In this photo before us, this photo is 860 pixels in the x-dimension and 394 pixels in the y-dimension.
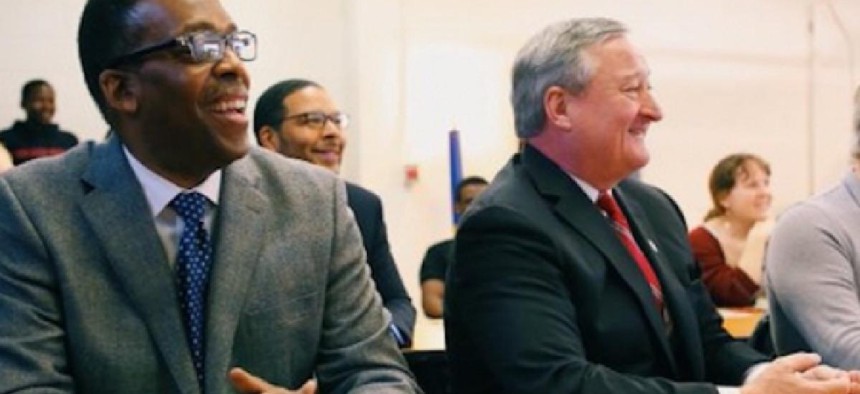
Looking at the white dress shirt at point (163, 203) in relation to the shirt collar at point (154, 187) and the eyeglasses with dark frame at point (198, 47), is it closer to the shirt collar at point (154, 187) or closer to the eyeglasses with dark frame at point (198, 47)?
the shirt collar at point (154, 187)

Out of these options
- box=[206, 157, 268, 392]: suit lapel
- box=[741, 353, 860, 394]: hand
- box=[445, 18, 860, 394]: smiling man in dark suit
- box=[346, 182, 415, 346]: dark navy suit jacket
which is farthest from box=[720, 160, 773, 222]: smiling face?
box=[206, 157, 268, 392]: suit lapel

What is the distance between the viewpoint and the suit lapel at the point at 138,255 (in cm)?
159

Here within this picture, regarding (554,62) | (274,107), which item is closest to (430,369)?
(274,107)

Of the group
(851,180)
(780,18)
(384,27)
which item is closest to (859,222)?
(851,180)

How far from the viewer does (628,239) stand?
211 cm

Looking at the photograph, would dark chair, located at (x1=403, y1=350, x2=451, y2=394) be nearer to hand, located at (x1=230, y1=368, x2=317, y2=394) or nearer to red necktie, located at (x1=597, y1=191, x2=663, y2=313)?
red necktie, located at (x1=597, y1=191, x2=663, y2=313)

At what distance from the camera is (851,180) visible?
2.40 meters

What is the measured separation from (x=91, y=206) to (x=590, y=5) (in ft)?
21.3

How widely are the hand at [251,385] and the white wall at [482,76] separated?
17.5 feet

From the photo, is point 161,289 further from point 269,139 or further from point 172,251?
point 269,139

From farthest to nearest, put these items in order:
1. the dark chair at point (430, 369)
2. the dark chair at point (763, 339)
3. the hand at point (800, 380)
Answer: the dark chair at point (430, 369) → the dark chair at point (763, 339) → the hand at point (800, 380)

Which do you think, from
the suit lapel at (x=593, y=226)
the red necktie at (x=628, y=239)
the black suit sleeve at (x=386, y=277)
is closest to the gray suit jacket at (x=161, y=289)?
the suit lapel at (x=593, y=226)

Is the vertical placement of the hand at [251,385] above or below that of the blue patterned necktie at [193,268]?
below

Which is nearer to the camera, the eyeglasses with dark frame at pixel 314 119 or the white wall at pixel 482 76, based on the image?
the eyeglasses with dark frame at pixel 314 119
